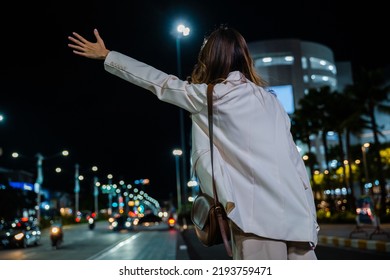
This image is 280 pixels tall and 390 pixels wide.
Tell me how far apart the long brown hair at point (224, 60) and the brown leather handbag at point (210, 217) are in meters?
0.15

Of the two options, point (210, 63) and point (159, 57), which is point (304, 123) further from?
point (210, 63)

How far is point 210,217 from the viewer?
1397mm

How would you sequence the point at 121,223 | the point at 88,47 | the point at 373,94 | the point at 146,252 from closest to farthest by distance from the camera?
the point at 88,47
the point at 146,252
the point at 373,94
the point at 121,223

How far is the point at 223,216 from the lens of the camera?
140 cm

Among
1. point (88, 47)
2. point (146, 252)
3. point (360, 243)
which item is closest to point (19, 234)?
point (146, 252)

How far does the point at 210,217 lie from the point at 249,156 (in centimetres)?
20

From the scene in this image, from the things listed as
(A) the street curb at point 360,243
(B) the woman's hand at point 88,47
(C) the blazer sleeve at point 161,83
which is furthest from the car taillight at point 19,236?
(C) the blazer sleeve at point 161,83

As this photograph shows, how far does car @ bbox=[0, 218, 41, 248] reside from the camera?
1574 centimetres

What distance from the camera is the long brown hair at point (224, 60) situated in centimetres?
162

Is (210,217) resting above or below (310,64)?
below

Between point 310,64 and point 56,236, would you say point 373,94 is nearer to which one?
point 56,236
